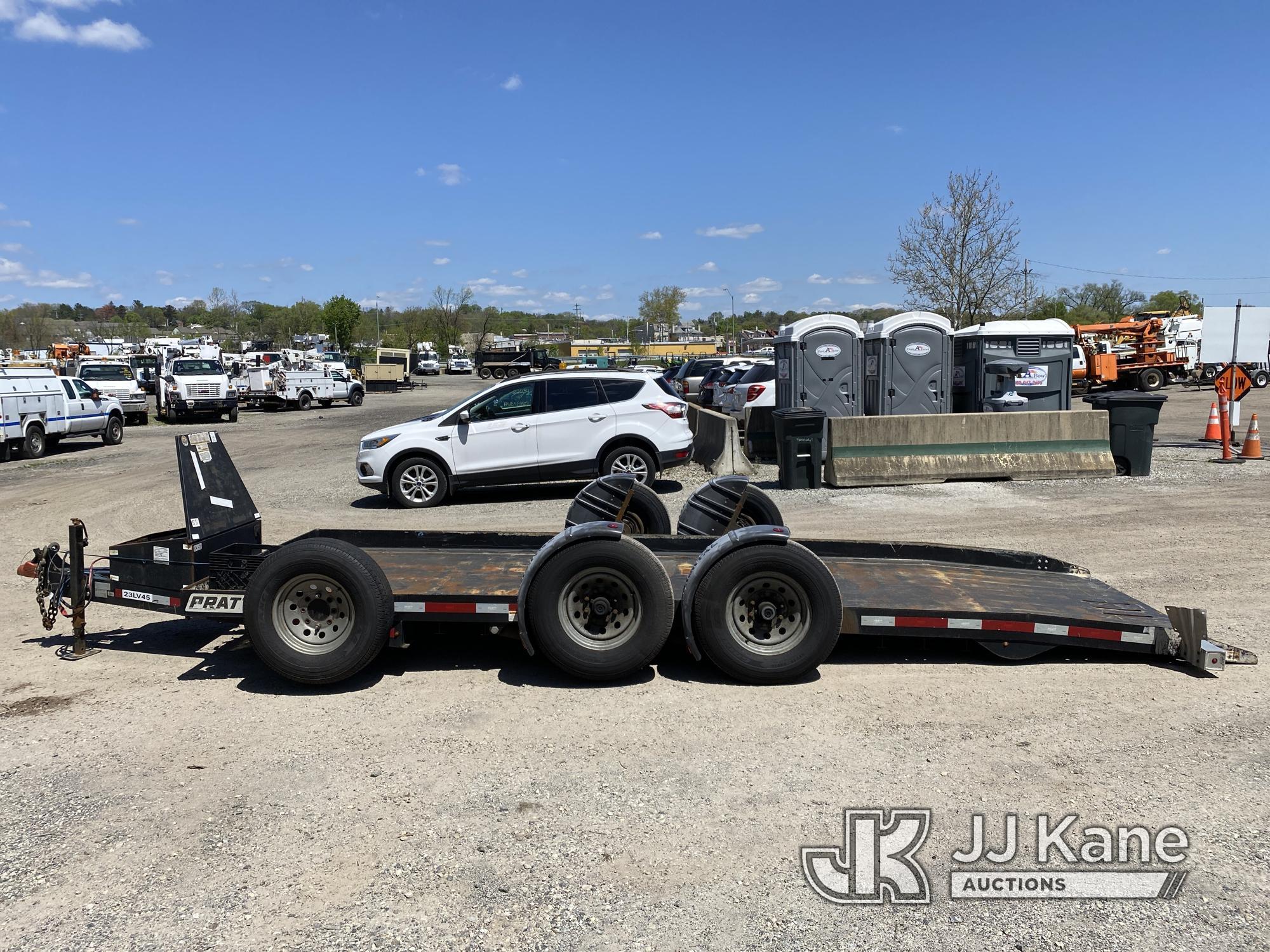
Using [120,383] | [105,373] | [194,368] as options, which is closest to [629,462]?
[120,383]

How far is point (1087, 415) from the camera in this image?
1384 centimetres

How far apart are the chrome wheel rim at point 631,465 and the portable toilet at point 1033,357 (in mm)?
8307

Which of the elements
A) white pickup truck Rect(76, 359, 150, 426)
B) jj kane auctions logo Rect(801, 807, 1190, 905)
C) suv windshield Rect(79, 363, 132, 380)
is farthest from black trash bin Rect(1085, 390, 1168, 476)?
suv windshield Rect(79, 363, 132, 380)

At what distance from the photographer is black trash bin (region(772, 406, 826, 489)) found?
13.2 meters

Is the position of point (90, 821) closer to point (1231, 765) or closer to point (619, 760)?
point (619, 760)

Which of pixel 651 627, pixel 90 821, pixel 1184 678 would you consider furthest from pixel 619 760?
pixel 1184 678

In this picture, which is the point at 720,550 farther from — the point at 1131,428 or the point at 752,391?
the point at 752,391

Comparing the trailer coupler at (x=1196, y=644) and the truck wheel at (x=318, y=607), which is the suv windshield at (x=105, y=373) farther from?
the trailer coupler at (x=1196, y=644)

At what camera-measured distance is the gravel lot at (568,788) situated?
11.0ft

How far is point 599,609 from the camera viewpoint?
5.54m

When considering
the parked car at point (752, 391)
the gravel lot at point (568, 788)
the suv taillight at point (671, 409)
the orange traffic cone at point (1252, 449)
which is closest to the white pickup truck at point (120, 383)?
the parked car at point (752, 391)

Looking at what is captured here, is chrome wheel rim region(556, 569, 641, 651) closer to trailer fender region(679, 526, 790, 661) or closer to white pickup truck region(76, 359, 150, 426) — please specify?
trailer fender region(679, 526, 790, 661)

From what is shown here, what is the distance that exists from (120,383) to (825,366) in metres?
23.6

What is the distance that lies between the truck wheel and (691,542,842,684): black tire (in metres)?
1.88
